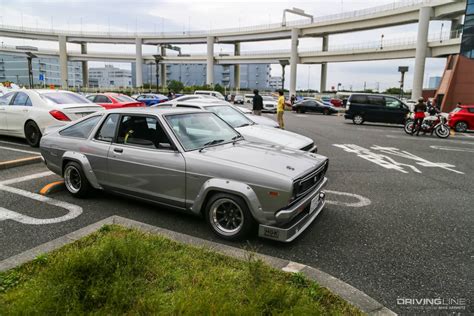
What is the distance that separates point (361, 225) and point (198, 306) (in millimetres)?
2952

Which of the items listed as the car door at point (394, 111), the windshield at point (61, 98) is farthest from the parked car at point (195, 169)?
the car door at point (394, 111)

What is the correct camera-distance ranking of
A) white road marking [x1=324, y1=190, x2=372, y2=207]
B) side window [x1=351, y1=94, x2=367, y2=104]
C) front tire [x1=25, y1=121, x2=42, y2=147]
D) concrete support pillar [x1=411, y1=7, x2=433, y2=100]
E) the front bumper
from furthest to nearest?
concrete support pillar [x1=411, y1=7, x2=433, y2=100], side window [x1=351, y1=94, x2=367, y2=104], front tire [x1=25, y1=121, x2=42, y2=147], white road marking [x1=324, y1=190, x2=372, y2=207], the front bumper

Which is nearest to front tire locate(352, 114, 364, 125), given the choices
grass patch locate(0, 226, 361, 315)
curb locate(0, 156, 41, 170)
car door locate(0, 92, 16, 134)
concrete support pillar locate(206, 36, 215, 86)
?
car door locate(0, 92, 16, 134)

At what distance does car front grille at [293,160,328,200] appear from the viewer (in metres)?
3.73

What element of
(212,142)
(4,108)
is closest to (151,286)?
(212,142)

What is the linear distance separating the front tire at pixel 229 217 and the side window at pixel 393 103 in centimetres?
1961

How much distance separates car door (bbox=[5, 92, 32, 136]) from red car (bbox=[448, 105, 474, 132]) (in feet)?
66.0

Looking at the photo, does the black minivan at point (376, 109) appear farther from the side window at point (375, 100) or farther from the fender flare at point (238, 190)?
the fender flare at point (238, 190)

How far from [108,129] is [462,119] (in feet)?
64.5

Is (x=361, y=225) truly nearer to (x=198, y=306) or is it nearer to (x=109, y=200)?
(x=198, y=306)

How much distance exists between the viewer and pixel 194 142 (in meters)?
4.51

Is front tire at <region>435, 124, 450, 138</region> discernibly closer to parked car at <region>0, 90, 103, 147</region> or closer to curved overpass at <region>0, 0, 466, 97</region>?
parked car at <region>0, 90, 103, 147</region>

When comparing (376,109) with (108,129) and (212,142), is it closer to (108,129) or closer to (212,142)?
(212,142)

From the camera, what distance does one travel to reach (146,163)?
4.43m
